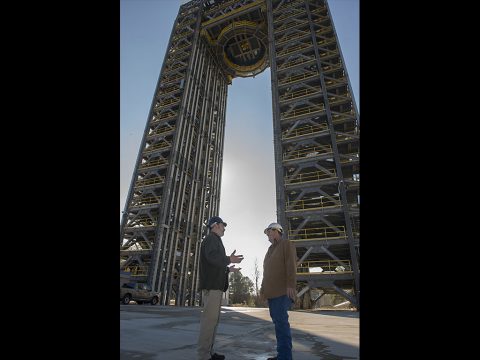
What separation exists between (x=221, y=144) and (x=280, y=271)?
103ft

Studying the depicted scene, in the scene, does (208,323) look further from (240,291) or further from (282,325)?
(240,291)

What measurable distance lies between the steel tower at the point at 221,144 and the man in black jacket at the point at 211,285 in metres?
12.9

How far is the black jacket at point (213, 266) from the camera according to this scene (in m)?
3.21

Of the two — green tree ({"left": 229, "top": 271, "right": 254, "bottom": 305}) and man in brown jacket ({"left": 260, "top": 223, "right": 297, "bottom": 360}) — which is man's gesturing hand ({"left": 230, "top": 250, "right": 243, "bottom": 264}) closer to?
man in brown jacket ({"left": 260, "top": 223, "right": 297, "bottom": 360})

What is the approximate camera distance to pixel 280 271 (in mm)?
3291

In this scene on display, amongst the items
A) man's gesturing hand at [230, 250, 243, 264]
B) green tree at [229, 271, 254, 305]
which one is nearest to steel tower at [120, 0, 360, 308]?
man's gesturing hand at [230, 250, 243, 264]

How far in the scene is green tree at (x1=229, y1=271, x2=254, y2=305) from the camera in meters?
38.6

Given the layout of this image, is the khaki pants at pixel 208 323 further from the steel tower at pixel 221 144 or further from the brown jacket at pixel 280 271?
the steel tower at pixel 221 144

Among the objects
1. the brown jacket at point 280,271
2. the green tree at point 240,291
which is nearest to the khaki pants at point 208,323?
the brown jacket at point 280,271

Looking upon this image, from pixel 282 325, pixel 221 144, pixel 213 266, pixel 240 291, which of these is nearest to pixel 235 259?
pixel 213 266

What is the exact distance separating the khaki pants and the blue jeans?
627 millimetres
